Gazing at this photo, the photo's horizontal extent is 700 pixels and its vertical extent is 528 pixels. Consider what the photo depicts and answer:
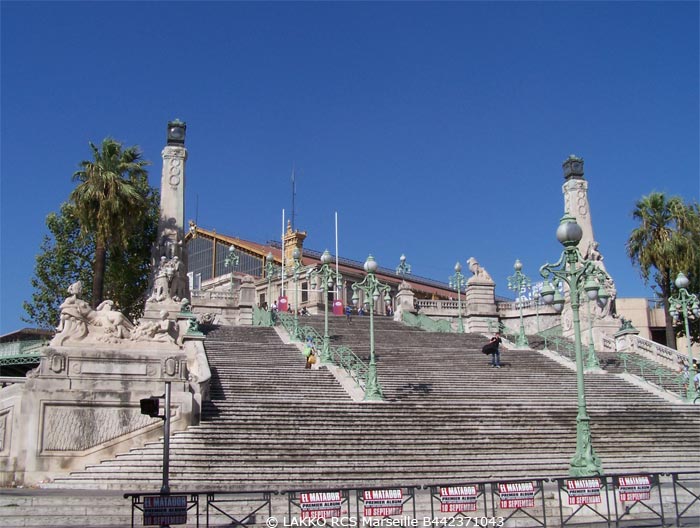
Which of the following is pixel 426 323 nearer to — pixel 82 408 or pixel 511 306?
pixel 511 306

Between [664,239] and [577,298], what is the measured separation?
25.6 meters

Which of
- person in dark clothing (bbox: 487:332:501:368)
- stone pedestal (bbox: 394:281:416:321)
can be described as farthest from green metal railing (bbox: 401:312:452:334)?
person in dark clothing (bbox: 487:332:501:368)

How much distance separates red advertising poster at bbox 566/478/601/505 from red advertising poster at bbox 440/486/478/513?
1737 millimetres

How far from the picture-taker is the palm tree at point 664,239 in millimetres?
37594

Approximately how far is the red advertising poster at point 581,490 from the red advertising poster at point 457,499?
174 cm

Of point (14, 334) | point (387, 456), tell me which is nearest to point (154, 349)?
point (387, 456)

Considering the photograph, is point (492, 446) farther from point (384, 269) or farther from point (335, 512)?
point (384, 269)

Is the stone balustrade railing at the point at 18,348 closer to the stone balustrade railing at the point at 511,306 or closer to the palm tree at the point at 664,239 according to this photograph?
the stone balustrade railing at the point at 511,306

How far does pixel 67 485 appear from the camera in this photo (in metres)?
16.1

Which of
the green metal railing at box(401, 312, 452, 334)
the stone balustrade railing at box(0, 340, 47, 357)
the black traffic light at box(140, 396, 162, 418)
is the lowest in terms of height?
the black traffic light at box(140, 396, 162, 418)

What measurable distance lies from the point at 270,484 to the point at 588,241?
98.7 feet

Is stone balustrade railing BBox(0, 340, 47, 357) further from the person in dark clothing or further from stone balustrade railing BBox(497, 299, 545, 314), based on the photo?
stone balustrade railing BBox(497, 299, 545, 314)

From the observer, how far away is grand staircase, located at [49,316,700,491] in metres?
16.4

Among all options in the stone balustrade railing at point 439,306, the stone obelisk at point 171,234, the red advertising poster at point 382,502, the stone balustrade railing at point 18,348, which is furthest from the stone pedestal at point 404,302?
the red advertising poster at point 382,502
